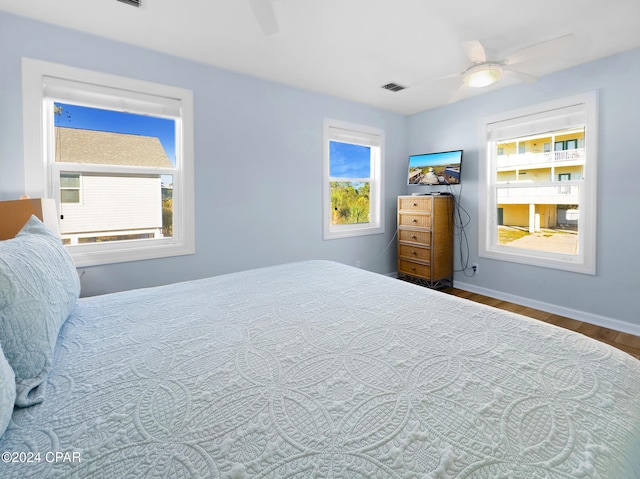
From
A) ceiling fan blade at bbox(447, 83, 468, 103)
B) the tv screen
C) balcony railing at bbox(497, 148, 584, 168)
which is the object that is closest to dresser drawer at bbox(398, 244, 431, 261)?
the tv screen

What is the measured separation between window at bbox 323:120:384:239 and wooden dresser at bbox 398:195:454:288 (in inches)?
15.6

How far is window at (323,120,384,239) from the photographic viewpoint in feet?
12.7

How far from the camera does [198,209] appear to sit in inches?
114

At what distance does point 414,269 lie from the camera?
412cm

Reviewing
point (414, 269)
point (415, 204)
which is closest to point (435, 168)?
point (415, 204)

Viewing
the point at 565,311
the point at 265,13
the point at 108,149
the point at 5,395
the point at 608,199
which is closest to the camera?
the point at 5,395

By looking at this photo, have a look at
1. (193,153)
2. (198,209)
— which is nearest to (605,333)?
(198,209)

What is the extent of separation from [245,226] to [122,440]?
8.73ft

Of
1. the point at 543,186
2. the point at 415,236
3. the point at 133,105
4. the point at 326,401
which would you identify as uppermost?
the point at 133,105

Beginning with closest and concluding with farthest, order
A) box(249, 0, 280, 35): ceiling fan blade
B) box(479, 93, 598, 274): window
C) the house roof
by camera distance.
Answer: box(249, 0, 280, 35): ceiling fan blade < the house roof < box(479, 93, 598, 274): window

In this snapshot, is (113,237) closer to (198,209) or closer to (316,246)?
(198,209)

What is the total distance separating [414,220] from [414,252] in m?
0.43

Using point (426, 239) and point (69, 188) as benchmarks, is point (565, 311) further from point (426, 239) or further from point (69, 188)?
point (69, 188)

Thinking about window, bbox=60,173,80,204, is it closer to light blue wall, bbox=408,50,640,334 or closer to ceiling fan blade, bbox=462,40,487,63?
ceiling fan blade, bbox=462,40,487,63
